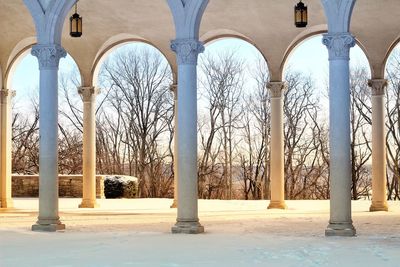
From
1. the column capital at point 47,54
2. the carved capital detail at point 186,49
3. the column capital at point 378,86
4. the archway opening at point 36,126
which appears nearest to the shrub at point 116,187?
the column capital at point 378,86

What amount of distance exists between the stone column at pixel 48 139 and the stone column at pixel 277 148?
365 inches

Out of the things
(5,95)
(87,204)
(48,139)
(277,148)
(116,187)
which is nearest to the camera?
(48,139)

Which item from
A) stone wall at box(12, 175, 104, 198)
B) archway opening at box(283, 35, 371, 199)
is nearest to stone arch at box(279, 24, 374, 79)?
stone wall at box(12, 175, 104, 198)

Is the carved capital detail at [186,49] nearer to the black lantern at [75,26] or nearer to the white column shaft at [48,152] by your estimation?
the white column shaft at [48,152]

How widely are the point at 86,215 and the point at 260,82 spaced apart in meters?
30.0

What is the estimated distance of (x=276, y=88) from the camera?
23469 mm

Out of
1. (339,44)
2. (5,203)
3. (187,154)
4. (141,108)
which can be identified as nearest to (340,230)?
(187,154)

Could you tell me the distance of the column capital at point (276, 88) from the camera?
76.8ft

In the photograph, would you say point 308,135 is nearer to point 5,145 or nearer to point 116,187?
point 116,187

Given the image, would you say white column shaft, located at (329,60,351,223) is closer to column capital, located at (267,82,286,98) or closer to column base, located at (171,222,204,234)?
column base, located at (171,222,204,234)

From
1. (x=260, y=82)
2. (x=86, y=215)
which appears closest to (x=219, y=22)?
(x=86, y=215)

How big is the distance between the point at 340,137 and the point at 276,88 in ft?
29.2

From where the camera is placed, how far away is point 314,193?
49062 millimetres

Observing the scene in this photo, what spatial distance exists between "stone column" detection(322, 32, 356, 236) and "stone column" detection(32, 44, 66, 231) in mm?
6781
